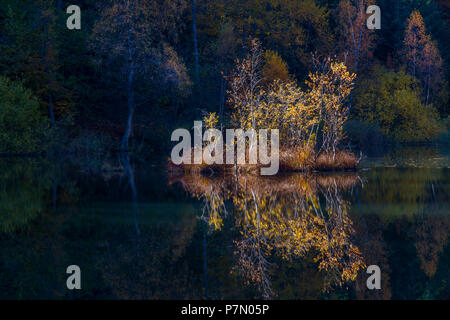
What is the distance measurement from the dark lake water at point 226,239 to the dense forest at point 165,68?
11523 millimetres

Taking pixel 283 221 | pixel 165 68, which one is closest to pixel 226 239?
pixel 283 221

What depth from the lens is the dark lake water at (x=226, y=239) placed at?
8927 millimetres

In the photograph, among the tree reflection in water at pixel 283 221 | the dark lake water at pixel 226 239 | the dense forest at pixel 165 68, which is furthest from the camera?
the dense forest at pixel 165 68

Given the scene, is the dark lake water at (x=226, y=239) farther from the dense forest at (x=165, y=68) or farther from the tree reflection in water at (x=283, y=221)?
the dense forest at (x=165, y=68)

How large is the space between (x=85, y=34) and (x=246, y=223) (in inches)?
1227

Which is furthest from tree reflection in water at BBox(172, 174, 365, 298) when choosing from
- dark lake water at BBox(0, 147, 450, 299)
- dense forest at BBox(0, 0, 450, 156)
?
dense forest at BBox(0, 0, 450, 156)

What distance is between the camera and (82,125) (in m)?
41.2

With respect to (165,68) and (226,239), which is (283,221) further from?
(165,68)

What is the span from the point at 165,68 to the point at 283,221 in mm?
24242

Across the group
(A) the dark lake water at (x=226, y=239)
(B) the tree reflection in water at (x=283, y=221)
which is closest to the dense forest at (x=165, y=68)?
(B) the tree reflection in water at (x=283, y=221)

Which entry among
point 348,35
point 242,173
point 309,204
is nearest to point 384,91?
point 348,35

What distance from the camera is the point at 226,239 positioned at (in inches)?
480

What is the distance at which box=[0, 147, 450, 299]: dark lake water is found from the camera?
351 inches

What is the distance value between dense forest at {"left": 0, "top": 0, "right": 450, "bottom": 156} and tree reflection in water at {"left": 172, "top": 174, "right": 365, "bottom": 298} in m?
9.69
